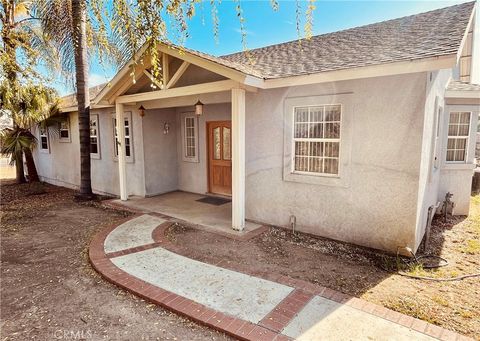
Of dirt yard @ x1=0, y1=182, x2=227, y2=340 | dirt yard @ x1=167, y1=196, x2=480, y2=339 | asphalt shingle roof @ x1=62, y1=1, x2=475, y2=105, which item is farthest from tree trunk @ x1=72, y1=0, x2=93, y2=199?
dirt yard @ x1=167, y1=196, x2=480, y2=339

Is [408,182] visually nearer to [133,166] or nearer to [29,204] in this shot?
[133,166]

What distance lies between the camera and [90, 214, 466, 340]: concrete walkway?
326cm

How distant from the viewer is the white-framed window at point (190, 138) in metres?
10.3

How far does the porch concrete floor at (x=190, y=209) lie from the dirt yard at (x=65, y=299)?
76.5 inches

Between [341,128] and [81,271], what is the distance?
5.73 m

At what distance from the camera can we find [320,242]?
608 centimetres

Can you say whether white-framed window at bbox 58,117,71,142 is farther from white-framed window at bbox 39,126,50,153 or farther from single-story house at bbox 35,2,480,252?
single-story house at bbox 35,2,480,252

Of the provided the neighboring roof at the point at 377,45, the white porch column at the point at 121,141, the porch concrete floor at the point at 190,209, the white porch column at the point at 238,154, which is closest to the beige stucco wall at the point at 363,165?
the neighboring roof at the point at 377,45

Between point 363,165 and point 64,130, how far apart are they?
13.2 metres

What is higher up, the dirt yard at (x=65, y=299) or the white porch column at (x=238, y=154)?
the white porch column at (x=238, y=154)

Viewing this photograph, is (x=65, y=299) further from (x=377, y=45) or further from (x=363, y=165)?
(x=377, y=45)

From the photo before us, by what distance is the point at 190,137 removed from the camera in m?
10.5

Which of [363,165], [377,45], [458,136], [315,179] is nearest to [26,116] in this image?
[315,179]

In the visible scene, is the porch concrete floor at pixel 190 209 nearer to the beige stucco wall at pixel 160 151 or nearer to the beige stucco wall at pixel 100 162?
the beige stucco wall at pixel 160 151
